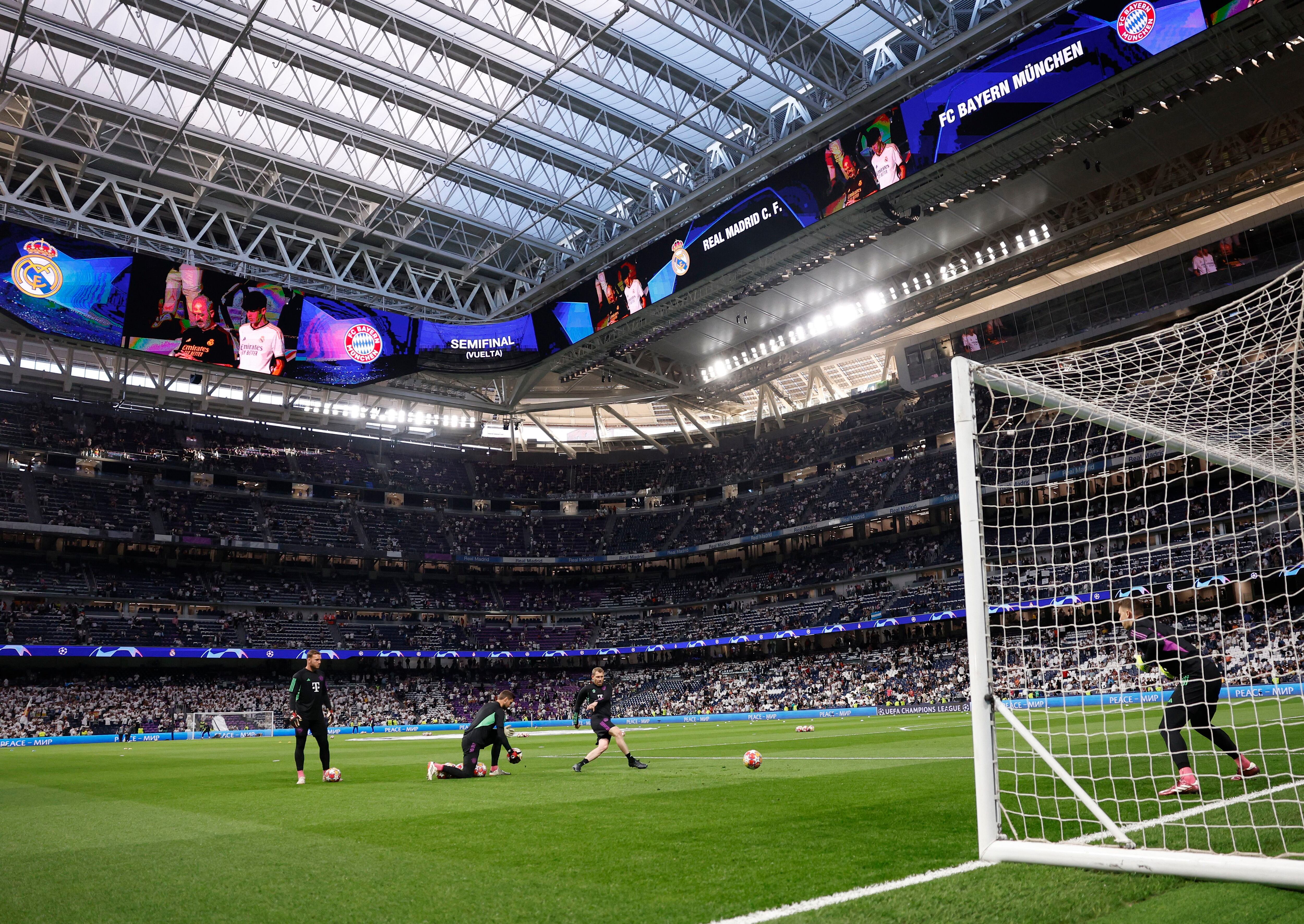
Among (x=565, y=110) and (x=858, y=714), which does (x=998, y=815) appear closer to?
(x=565, y=110)

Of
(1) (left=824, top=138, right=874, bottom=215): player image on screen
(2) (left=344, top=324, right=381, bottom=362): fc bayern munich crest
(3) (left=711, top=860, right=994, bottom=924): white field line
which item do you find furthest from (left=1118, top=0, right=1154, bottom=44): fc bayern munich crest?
(2) (left=344, top=324, right=381, bottom=362): fc bayern munich crest

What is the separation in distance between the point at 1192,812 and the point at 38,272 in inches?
1307

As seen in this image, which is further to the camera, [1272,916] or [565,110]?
[565,110]

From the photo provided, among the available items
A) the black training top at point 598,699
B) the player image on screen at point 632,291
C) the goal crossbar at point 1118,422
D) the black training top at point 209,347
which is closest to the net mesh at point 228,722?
the black training top at point 209,347

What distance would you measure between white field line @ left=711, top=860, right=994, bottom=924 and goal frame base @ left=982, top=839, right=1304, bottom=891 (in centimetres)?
21

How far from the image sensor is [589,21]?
2502cm

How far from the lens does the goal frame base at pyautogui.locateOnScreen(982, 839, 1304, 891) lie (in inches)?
174

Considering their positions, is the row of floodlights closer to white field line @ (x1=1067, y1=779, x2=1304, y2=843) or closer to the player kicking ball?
the player kicking ball

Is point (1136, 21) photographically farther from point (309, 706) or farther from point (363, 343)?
point (363, 343)

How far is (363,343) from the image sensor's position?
34750 millimetres

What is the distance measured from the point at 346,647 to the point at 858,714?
31.1 metres

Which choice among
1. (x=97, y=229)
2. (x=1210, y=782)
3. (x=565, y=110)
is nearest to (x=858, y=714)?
(x=565, y=110)

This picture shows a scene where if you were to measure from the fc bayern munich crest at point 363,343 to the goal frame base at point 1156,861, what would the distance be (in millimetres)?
32962

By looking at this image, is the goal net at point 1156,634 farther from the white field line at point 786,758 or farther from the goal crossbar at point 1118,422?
the white field line at point 786,758
